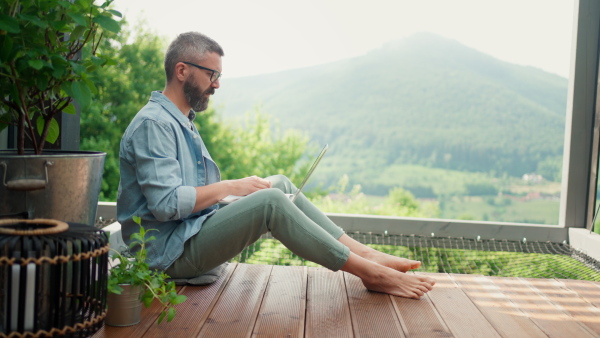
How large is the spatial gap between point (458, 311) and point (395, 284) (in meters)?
0.26

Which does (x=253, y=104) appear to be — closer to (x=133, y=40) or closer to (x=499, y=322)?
(x=133, y=40)

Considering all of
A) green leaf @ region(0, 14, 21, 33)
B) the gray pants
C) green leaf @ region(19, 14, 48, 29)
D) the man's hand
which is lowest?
the gray pants

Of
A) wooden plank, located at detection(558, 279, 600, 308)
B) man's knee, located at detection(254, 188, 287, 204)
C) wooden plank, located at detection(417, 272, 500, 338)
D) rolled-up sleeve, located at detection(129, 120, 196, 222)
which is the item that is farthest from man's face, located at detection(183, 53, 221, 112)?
wooden plank, located at detection(558, 279, 600, 308)

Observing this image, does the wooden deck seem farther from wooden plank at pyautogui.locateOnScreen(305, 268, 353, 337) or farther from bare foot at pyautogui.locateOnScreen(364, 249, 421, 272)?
bare foot at pyautogui.locateOnScreen(364, 249, 421, 272)

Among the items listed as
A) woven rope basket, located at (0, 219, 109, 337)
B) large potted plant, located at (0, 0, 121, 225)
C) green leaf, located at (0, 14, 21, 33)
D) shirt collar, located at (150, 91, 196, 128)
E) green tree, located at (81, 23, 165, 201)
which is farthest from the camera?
green tree, located at (81, 23, 165, 201)

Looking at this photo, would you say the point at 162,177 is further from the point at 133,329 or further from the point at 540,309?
the point at 540,309

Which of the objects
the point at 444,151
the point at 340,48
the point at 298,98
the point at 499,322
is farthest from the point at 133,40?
the point at 499,322

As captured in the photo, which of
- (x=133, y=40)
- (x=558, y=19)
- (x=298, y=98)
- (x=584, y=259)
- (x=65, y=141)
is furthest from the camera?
(x=298, y=98)

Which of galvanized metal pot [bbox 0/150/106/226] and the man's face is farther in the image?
the man's face

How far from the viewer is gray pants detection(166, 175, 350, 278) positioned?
233 cm

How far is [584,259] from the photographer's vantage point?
3.56 meters

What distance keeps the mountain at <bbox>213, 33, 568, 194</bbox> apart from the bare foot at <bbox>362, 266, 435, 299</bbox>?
8.01m

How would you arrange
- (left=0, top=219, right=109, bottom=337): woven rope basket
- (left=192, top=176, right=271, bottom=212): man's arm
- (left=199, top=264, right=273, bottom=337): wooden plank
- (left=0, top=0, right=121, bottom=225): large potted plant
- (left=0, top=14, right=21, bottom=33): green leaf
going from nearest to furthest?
1. (left=0, top=219, right=109, bottom=337): woven rope basket
2. (left=0, top=14, right=21, bottom=33): green leaf
3. (left=0, top=0, right=121, bottom=225): large potted plant
4. (left=199, top=264, right=273, bottom=337): wooden plank
5. (left=192, top=176, right=271, bottom=212): man's arm

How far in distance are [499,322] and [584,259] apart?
1535mm
